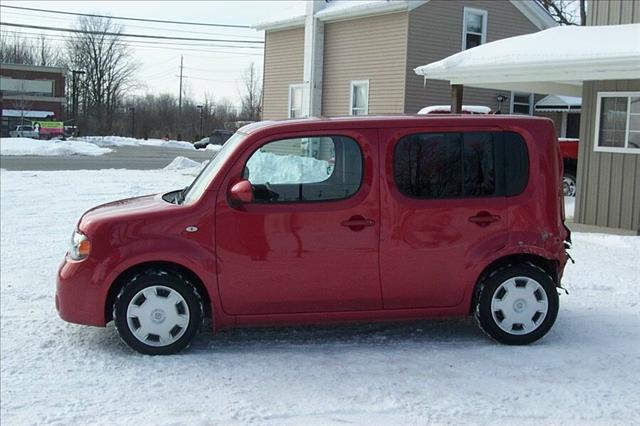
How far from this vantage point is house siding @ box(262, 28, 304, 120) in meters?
25.0

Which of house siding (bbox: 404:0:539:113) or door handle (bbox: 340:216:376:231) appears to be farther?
house siding (bbox: 404:0:539:113)

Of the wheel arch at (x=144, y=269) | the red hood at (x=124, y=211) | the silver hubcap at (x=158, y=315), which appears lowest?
the silver hubcap at (x=158, y=315)

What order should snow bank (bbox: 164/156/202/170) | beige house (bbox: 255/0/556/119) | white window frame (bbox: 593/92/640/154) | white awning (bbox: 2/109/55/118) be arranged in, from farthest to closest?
white awning (bbox: 2/109/55/118) < snow bank (bbox: 164/156/202/170) < beige house (bbox: 255/0/556/119) < white window frame (bbox: 593/92/640/154)

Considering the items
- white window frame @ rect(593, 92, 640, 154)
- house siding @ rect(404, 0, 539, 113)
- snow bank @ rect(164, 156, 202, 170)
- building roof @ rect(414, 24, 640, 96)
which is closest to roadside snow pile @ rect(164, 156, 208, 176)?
snow bank @ rect(164, 156, 202, 170)

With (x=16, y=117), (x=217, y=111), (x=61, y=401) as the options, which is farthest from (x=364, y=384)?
(x=217, y=111)

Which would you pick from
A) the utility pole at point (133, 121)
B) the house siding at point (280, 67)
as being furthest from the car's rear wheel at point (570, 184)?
the utility pole at point (133, 121)

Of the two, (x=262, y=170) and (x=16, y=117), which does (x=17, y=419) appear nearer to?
(x=262, y=170)

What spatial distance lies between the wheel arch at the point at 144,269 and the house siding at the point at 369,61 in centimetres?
1675

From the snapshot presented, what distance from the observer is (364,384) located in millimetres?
4688

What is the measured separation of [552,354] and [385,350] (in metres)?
1.21

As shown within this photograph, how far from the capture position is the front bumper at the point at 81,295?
517 cm

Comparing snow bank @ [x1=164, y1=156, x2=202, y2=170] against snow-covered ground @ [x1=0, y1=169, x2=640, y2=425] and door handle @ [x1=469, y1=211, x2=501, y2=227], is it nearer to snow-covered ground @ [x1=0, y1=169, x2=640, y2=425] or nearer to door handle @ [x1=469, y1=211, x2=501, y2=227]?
snow-covered ground @ [x1=0, y1=169, x2=640, y2=425]

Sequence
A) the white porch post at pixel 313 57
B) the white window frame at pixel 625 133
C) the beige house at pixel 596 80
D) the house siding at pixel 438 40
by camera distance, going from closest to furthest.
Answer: the beige house at pixel 596 80 → the white window frame at pixel 625 133 → the house siding at pixel 438 40 → the white porch post at pixel 313 57

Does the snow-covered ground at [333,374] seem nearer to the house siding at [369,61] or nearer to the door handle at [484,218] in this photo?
the door handle at [484,218]
